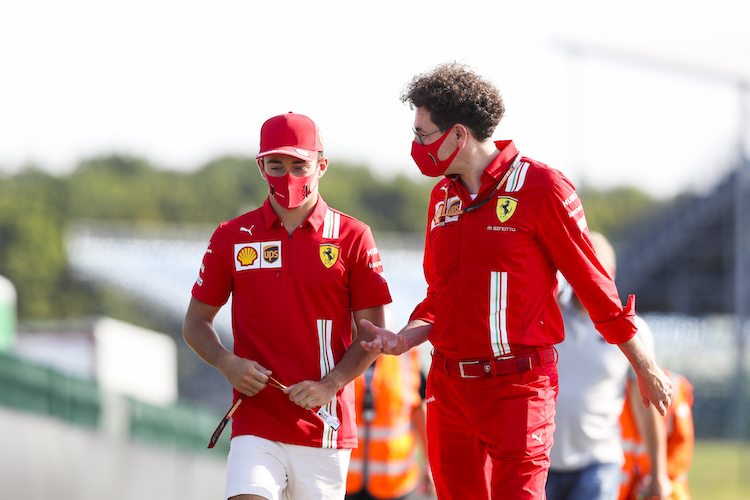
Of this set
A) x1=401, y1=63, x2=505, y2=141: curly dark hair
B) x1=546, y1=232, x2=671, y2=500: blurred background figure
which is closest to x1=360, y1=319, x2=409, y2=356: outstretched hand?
x1=401, y1=63, x2=505, y2=141: curly dark hair

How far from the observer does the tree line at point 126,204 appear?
2530 inches

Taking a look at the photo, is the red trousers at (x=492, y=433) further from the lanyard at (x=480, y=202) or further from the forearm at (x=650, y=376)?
the lanyard at (x=480, y=202)

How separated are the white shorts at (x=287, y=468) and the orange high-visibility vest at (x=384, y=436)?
2.01m

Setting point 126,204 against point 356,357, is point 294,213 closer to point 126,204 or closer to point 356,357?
point 356,357

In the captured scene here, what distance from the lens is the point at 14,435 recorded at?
8633mm

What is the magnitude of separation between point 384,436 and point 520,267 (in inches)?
107

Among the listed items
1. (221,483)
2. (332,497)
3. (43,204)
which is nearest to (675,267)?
(221,483)

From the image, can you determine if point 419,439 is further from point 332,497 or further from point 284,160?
point 284,160

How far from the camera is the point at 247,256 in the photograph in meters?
4.20

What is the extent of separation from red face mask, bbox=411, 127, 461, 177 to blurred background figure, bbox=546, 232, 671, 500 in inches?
51.4

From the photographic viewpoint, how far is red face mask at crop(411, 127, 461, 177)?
3.96 metres

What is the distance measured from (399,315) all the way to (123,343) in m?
12.9

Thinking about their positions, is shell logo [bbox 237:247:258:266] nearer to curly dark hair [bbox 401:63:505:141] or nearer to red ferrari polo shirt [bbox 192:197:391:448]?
red ferrari polo shirt [bbox 192:197:391:448]

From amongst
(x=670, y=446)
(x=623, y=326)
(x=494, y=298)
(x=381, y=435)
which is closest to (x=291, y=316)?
(x=494, y=298)
